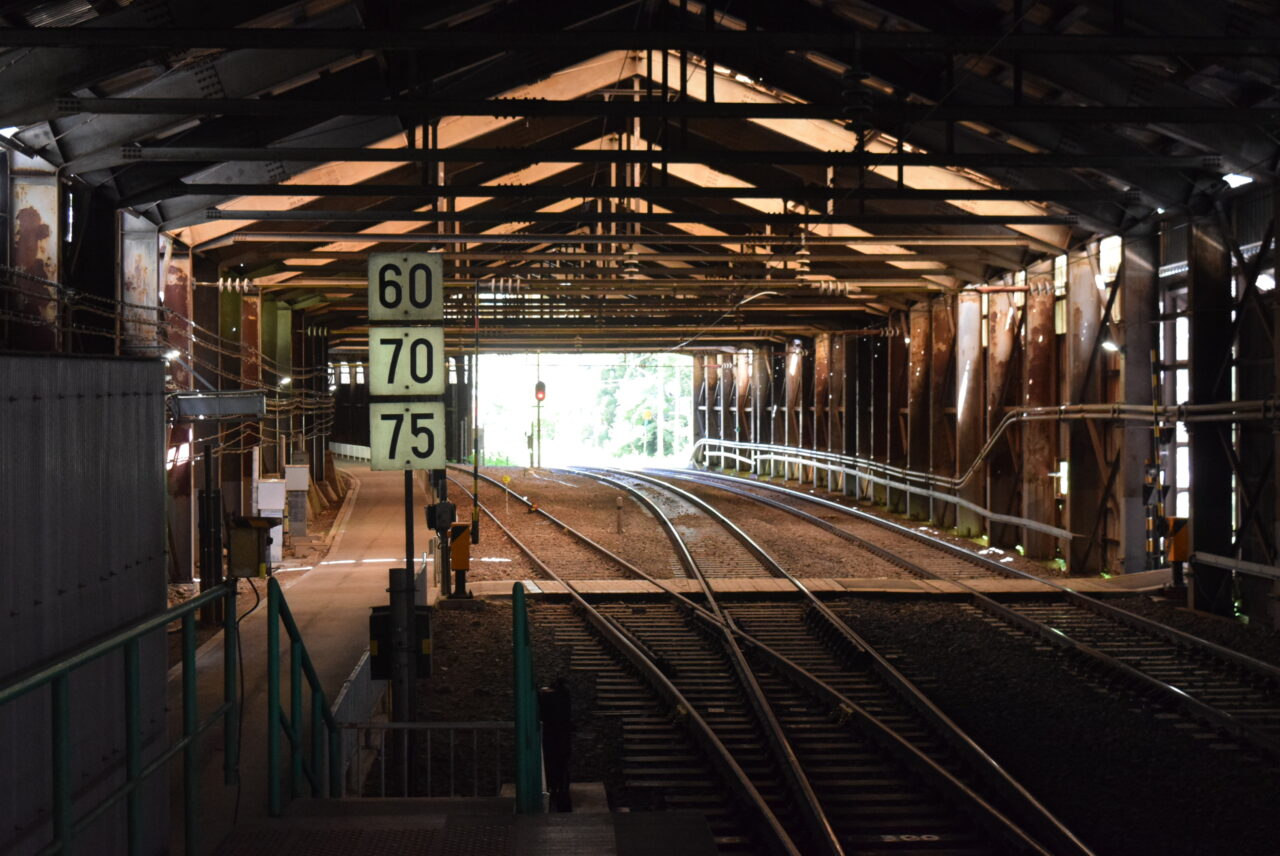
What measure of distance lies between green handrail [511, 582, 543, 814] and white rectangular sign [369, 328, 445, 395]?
2.33 meters

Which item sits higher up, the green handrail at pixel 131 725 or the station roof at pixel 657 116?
the station roof at pixel 657 116

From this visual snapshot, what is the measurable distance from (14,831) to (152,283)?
13.2 meters

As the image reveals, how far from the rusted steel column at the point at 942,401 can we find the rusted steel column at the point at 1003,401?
2.64m

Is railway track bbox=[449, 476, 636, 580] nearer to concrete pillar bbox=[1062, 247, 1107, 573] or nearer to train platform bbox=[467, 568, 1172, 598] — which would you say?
train platform bbox=[467, 568, 1172, 598]

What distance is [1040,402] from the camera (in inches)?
751

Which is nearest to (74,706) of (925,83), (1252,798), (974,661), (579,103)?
(1252,798)

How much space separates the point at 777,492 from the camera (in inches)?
1296

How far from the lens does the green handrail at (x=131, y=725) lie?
3.71 meters

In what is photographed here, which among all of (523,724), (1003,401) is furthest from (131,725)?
(1003,401)

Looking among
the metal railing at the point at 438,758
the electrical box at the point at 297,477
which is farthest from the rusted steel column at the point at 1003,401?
the metal railing at the point at 438,758

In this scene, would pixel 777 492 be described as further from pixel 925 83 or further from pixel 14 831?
pixel 14 831

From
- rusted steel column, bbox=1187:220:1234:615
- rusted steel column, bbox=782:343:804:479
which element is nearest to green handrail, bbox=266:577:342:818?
rusted steel column, bbox=1187:220:1234:615

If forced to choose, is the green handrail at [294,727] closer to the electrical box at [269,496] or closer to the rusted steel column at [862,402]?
the electrical box at [269,496]

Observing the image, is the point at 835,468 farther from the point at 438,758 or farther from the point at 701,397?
the point at 438,758
